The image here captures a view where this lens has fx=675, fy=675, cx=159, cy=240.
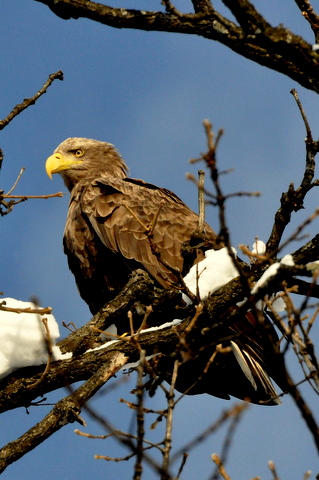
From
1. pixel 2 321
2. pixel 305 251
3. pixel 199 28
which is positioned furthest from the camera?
pixel 2 321

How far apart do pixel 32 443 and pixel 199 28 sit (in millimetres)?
2541

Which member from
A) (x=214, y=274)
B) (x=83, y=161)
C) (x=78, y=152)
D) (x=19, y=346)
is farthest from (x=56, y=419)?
(x=78, y=152)

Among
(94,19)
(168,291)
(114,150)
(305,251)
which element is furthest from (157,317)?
(114,150)

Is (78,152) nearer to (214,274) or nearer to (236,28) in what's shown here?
(214,274)

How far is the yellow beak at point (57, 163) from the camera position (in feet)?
24.8

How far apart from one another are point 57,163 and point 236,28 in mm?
4678

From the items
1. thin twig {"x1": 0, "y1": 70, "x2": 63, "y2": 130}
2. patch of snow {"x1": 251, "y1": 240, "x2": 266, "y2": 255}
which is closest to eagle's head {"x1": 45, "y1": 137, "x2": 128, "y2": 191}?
thin twig {"x1": 0, "y1": 70, "x2": 63, "y2": 130}

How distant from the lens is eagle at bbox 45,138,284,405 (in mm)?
5454

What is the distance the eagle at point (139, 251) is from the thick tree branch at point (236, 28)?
2.39m

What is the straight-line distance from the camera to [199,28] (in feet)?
10.9

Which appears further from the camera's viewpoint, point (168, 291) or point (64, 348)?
point (168, 291)

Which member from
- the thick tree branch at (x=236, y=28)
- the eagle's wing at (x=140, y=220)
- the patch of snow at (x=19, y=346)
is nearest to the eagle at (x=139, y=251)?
the eagle's wing at (x=140, y=220)

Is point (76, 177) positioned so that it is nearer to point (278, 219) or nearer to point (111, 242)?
point (111, 242)

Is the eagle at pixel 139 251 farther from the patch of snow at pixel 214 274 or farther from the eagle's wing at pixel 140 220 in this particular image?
the patch of snow at pixel 214 274
